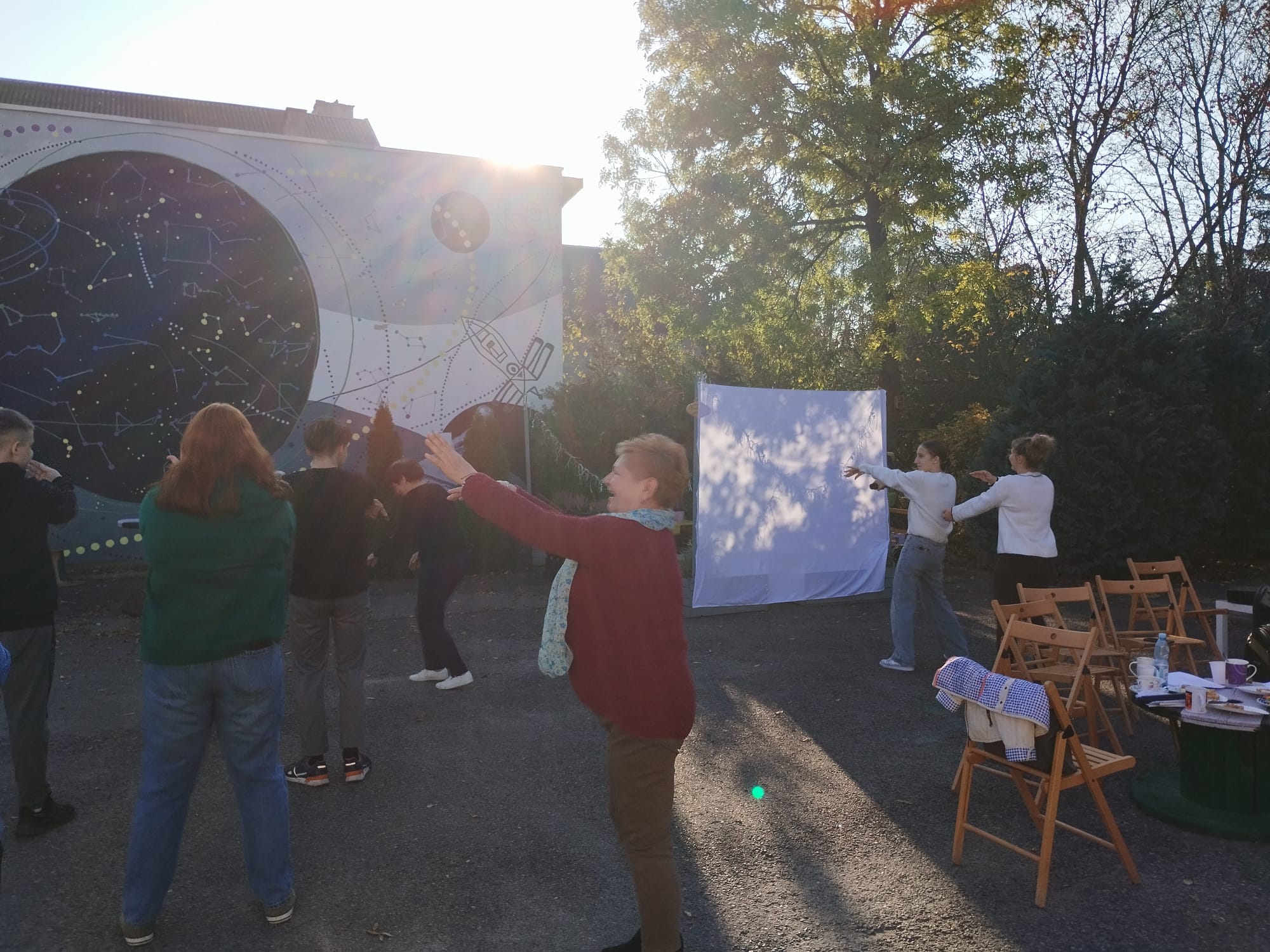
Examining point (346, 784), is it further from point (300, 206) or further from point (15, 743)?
point (300, 206)

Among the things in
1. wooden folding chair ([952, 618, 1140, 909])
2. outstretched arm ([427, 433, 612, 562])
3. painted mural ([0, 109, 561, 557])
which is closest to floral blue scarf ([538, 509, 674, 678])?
outstretched arm ([427, 433, 612, 562])

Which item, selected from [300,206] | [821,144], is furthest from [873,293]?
[300,206]

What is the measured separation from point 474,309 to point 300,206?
2.83 m

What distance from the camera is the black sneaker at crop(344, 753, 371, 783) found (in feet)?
16.7

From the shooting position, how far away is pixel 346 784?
16.7 feet

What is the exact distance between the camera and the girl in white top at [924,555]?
714 centimetres

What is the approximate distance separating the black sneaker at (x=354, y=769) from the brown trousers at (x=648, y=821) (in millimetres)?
2571

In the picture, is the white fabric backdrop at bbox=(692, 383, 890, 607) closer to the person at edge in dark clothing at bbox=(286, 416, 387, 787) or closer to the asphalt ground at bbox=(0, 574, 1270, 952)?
the asphalt ground at bbox=(0, 574, 1270, 952)

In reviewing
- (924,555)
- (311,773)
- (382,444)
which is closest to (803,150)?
(382,444)

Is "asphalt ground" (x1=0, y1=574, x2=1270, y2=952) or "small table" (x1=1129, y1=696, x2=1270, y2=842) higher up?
"small table" (x1=1129, y1=696, x2=1270, y2=842)

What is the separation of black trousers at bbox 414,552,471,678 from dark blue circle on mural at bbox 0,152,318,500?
7639mm

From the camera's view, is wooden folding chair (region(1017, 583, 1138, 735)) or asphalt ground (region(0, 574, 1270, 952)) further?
wooden folding chair (region(1017, 583, 1138, 735))

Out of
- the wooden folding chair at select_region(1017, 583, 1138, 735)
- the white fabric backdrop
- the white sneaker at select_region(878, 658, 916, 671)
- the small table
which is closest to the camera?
the small table

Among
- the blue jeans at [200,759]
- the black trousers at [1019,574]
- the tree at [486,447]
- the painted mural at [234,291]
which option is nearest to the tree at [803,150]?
the painted mural at [234,291]
